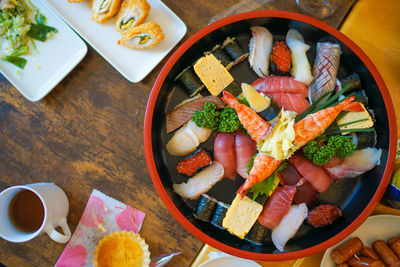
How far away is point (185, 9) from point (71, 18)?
645 mm

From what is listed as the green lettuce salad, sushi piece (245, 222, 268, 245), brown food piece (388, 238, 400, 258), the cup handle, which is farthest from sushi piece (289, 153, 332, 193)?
the green lettuce salad

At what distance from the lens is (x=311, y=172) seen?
5.38 feet

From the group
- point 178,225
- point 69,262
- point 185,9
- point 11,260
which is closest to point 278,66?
point 185,9

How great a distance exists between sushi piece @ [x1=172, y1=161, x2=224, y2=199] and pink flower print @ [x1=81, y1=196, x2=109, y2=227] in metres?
0.46


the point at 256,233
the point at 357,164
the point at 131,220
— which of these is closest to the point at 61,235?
the point at 131,220

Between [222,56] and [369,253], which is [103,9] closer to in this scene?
[222,56]

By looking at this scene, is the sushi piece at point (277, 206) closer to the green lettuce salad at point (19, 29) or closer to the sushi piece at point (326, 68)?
the sushi piece at point (326, 68)

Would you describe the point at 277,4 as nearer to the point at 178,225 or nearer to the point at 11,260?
the point at 178,225

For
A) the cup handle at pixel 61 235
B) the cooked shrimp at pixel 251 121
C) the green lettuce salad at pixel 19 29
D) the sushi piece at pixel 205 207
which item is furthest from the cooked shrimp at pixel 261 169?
the green lettuce salad at pixel 19 29

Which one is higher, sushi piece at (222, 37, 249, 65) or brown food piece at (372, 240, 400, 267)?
sushi piece at (222, 37, 249, 65)

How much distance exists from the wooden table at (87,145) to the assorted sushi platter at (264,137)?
6.9 inches

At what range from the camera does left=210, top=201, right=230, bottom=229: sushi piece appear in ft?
5.50

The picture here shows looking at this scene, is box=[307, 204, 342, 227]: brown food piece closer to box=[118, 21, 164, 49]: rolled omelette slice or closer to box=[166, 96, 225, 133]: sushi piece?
box=[166, 96, 225, 133]: sushi piece

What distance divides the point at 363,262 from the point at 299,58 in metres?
1.14
